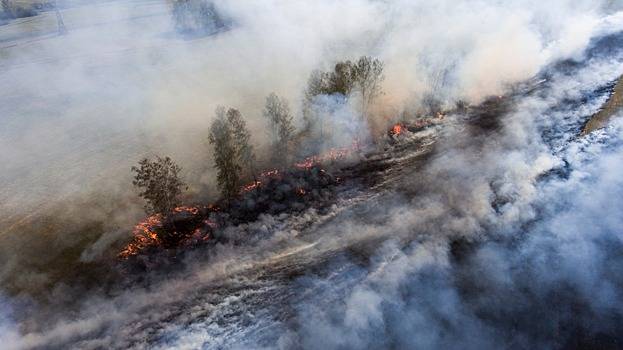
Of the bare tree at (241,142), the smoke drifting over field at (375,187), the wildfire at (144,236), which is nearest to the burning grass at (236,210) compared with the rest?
the wildfire at (144,236)

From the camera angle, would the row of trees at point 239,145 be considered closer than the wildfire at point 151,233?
Yes

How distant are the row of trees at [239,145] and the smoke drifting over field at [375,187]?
2361 millimetres

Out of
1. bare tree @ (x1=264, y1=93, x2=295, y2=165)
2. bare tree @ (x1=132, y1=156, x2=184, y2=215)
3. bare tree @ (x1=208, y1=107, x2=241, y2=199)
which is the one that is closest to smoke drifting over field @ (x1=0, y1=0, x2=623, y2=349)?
bare tree @ (x1=208, y1=107, x2=241, y2=199)

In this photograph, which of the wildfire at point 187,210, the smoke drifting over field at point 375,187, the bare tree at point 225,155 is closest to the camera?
the smoke drifting over field at point 375,187

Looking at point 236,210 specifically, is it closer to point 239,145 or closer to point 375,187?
point 239,145

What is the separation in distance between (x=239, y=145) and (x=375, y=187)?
1277cm

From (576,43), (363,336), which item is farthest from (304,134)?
(576,43)

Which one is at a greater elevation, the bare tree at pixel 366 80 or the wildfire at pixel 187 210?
the bare tree at pixel 366 80

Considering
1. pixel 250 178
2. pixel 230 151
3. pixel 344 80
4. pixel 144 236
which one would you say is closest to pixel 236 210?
pixel 230 151

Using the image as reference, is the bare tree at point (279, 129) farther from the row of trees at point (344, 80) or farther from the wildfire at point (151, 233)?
the wildfire at point (151, 233)

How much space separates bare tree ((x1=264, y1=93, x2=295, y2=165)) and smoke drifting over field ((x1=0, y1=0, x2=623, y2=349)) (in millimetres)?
5059

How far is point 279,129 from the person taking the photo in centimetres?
4306

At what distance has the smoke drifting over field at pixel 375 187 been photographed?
2825 centimetres

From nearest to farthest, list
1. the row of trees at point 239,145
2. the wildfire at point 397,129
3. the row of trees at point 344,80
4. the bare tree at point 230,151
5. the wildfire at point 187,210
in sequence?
the row of trees at point 239,145 → the bare tree at point 230,151 → the wildfire at point 187,210 → the row of trees at point 344,80 → the wildfire at point 397,129
